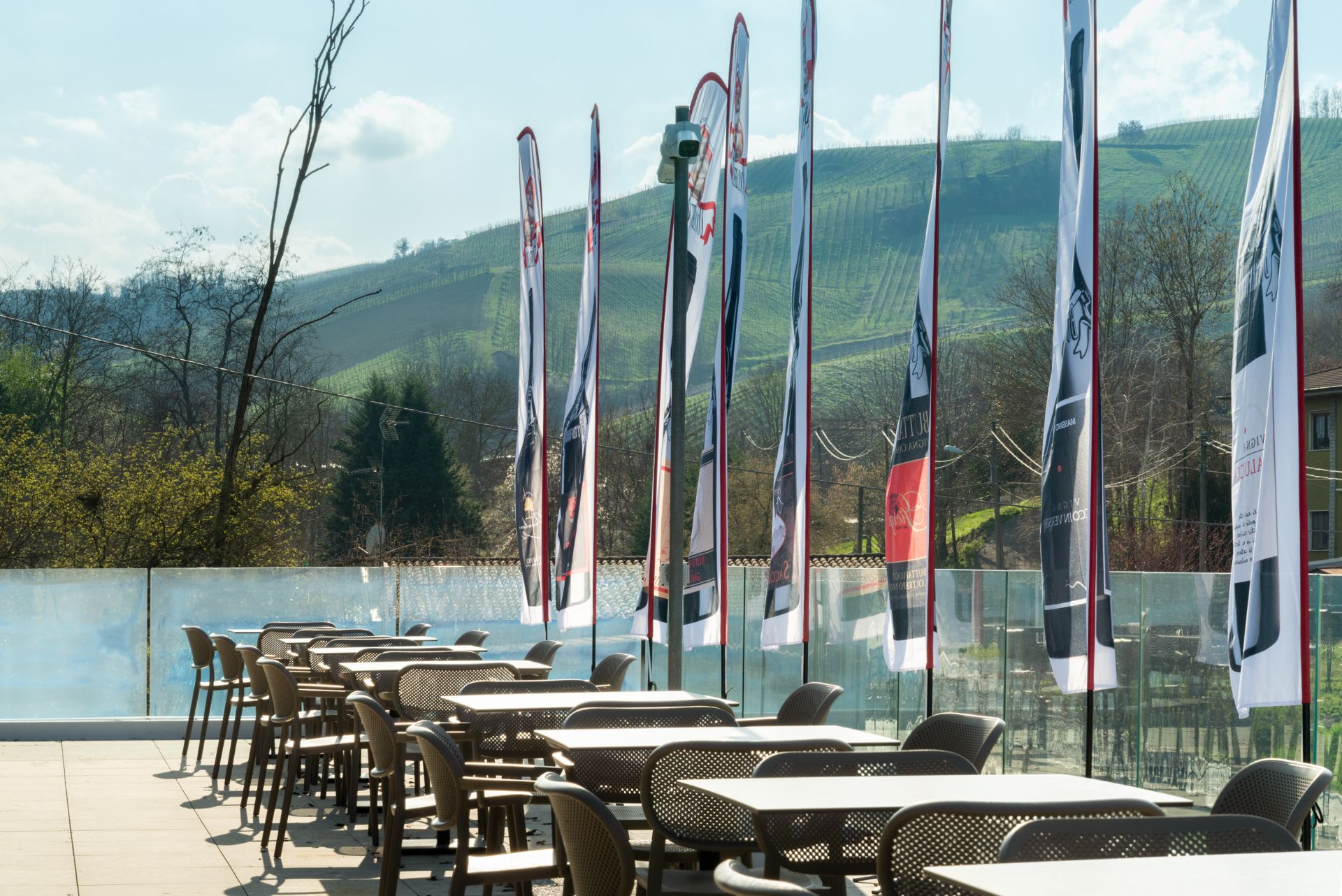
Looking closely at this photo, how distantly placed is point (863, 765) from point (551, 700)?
2769 millimetres

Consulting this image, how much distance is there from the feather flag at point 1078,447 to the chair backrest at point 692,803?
1975mm

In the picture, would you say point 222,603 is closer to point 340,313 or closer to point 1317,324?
point 1317,324

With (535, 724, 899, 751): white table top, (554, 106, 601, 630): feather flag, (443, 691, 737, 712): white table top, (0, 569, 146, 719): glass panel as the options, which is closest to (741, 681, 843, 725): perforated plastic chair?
(443, 691, 737, 712): white table top

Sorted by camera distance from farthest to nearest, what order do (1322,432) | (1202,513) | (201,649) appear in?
(1322,432)
(1202,513)
(201,649)

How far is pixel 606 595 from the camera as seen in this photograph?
15461 millimetres

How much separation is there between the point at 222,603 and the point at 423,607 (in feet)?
6.59

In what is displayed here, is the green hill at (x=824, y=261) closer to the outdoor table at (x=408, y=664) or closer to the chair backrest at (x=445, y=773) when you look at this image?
the outdoor table at (x=408, y=664)

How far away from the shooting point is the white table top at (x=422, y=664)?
25.3ft

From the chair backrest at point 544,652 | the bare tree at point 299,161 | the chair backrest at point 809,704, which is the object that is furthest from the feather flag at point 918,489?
the bare tree at point 299,161

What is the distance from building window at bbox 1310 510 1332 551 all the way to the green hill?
3733 cm

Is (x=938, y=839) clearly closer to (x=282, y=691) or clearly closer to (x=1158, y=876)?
(x=1158, y=876)

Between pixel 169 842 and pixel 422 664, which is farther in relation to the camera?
pixel 169 842

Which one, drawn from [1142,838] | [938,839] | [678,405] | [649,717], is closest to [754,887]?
[938,839]

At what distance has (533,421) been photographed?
11609 mm
